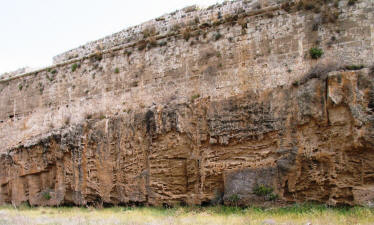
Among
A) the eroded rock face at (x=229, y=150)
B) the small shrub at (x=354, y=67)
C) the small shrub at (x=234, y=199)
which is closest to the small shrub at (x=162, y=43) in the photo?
the eroded rock face at (x=229, y=150)

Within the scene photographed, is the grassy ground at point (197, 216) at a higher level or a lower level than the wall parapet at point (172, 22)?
lower

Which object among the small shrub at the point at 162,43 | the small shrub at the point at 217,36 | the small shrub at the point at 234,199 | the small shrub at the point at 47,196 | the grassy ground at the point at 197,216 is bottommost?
the grassy ground at the point at 197,216

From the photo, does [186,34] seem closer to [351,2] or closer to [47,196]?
[351,2]

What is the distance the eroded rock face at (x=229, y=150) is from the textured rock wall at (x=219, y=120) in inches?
1.0

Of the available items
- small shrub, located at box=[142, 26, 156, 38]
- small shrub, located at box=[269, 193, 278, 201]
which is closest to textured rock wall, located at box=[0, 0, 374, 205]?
small shrub, located at box=[269, 193, 278, 201]

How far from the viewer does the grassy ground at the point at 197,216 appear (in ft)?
25.9

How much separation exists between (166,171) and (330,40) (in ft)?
16.8

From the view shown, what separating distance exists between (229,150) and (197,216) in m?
1.78

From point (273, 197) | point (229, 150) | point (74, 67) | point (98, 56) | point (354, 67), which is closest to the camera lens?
point (354, 67)

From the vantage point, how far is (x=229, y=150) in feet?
33.0

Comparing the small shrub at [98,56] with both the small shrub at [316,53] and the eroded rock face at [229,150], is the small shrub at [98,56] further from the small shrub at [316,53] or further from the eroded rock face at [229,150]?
the small shrub at [316,53]

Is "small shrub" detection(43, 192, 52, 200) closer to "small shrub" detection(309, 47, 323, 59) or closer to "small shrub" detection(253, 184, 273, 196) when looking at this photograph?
"small shrub" detection(253, 184, 273, 196)

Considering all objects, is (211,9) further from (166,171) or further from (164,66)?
(166,171)

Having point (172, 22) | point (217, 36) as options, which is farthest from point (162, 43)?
point (217, 36)
